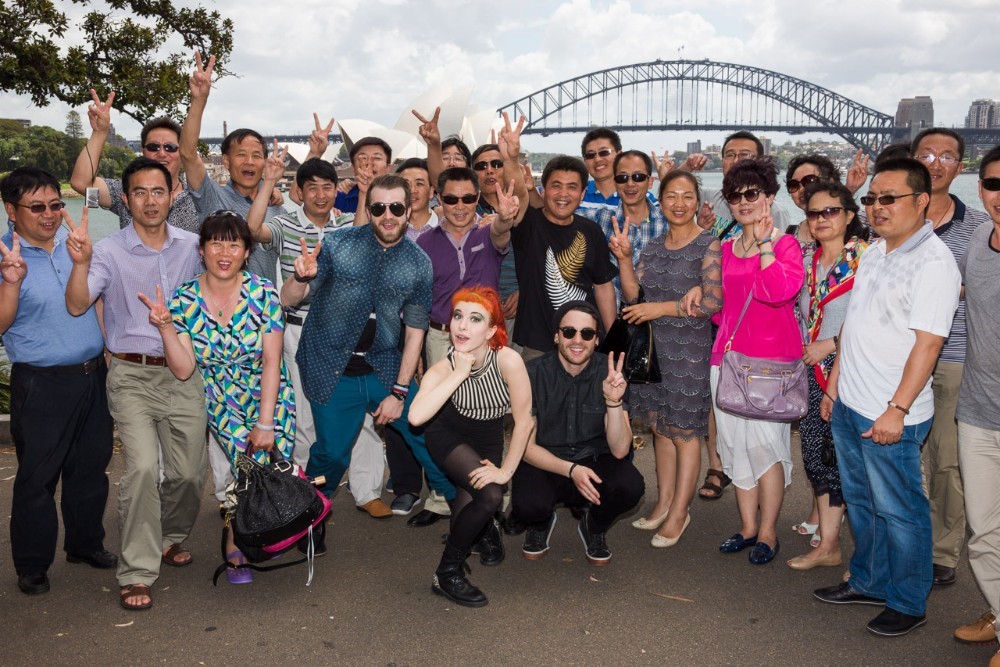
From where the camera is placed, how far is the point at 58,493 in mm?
5352

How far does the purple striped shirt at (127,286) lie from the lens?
13.2 ft

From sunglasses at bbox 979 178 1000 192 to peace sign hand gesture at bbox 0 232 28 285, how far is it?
4.13 meters

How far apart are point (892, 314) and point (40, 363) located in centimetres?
381

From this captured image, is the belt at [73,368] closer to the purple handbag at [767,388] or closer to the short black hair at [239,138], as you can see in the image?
the short black hair at [239,138]

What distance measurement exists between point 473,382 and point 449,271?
3.46ft

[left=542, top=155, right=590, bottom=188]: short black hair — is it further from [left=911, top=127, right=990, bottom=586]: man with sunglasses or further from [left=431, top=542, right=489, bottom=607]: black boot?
[left=431, top=542, right=489, bottom=607]: black boot

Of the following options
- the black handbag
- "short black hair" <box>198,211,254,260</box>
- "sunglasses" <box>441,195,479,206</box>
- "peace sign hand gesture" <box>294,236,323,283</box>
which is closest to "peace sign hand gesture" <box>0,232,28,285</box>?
"short black hair" <box>198,211,254,260</box>

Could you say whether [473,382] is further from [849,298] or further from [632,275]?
[849,298]

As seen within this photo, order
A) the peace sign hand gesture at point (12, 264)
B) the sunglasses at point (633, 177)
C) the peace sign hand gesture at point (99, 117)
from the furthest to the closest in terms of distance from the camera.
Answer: the sunglasses at point (633, 177) < the peace sign hand gesture at point (99, 117) < the peace sign hand gesture at point (12, 264)

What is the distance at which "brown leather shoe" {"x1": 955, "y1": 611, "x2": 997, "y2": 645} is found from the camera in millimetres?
3541

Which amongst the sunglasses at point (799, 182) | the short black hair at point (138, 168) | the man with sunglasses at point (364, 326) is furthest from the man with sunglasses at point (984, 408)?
the short black hair at point (138, 168)

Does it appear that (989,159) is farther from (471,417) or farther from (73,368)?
(73,368)

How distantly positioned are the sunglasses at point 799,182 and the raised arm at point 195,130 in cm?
356

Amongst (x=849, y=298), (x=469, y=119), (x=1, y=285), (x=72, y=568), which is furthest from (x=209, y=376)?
(x=469, y=119)
